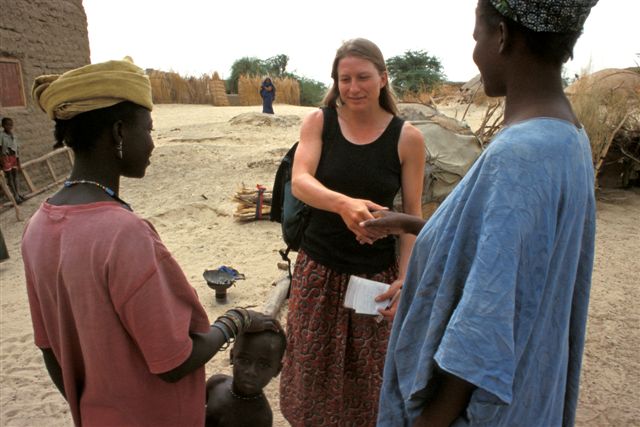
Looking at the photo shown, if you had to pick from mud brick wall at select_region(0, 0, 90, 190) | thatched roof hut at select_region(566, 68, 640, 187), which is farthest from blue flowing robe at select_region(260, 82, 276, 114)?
thatched roof hut at select_region(566, 68, 640, 187)

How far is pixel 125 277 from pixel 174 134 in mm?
14273

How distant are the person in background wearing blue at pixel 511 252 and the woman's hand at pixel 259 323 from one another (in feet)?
2.45

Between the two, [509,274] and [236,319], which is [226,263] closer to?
[236,319]

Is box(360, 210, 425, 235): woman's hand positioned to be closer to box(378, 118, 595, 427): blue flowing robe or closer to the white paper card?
the white paper card

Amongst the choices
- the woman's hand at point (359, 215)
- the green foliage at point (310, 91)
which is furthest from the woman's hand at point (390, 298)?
the green foliage at point (310, 91)

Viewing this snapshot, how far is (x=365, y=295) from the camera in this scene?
6.42 ft

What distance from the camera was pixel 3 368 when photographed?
367 centimetres

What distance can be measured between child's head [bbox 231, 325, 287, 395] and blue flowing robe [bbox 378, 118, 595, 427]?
1.12 meters

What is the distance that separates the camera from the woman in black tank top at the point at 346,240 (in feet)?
6.71

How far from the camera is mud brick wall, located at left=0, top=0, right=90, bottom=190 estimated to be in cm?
766

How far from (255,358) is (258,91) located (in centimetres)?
2591

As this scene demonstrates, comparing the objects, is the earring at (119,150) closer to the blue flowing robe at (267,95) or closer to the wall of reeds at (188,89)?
the blue flowing robe at (267,95)

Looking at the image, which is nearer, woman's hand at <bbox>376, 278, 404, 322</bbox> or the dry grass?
woman's hand at <bbox>376, 278, 404, 322</bbox>

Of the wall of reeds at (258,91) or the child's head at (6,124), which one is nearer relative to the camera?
the child's head at (6,124)
